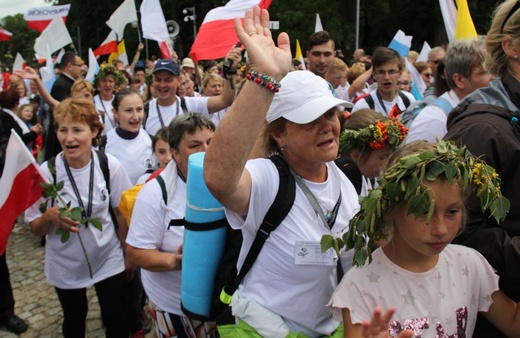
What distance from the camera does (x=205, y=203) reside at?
2189mm

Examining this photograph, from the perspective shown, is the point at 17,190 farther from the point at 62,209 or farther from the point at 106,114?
the point at 106,114

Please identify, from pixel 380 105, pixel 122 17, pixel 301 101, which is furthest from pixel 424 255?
pixel 122 17

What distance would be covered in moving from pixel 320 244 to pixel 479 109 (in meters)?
0.83

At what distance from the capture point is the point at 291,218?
1969 millimetres

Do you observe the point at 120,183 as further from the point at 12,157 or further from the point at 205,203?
the point at 205,203

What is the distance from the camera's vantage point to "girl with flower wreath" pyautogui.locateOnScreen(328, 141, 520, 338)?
1.74 meters

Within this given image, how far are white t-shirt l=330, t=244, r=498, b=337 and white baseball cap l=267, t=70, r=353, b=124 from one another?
1.92 ft

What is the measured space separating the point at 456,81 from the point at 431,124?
0.35 m

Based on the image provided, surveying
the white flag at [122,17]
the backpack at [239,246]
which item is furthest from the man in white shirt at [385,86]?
the white flag at [122,17]

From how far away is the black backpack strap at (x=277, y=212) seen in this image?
6.40ft

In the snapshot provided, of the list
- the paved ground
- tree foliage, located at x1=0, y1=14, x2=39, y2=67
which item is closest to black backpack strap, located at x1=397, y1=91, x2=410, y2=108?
the paved ground

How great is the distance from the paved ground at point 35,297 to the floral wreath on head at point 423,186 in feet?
11.0

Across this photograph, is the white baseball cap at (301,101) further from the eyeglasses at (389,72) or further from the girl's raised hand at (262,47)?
the eyeglasses at (389,72)

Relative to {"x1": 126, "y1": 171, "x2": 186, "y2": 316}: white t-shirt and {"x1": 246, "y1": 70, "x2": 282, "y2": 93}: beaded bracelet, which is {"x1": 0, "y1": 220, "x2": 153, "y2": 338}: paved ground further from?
{"x1": 246, "y1": 70, "x2": 282, "y2": 93}: beaded bracelet
